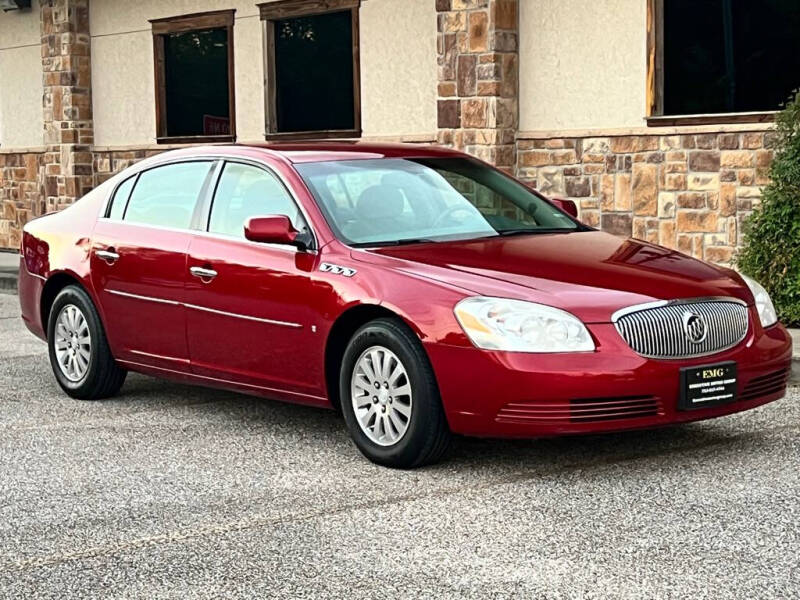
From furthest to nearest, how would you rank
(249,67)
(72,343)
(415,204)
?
(249,67) < (72,343) < (415,204)

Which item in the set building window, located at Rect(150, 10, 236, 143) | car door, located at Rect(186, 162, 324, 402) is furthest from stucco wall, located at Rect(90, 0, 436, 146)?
car door, located at Rect(186, 162, 324, 402)

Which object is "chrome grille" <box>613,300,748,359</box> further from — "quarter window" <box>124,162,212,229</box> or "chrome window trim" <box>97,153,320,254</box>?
"quarter window" <box>124,162,212,229</box>

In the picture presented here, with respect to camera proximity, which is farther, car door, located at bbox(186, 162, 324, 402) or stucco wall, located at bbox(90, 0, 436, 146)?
Result: stucco wall, located at bbox(90, 0, 436, 146)

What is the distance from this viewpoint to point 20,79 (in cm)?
2186

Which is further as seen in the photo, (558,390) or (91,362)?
(91,362)

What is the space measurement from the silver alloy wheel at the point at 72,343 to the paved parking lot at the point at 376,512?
0.58 metres

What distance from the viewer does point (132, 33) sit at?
19859 millimetres

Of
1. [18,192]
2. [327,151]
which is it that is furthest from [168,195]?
[18,192]

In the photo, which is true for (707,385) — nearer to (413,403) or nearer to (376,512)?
(413,403)

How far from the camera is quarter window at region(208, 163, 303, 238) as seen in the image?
7491 mm

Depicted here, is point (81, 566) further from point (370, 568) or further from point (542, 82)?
point (542, 82)

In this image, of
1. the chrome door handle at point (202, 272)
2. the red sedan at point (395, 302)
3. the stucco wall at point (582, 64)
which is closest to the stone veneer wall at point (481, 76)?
the stucco wall at point (582, 64)

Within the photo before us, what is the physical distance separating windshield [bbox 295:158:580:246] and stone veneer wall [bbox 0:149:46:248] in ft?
47.4

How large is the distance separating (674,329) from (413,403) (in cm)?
121
